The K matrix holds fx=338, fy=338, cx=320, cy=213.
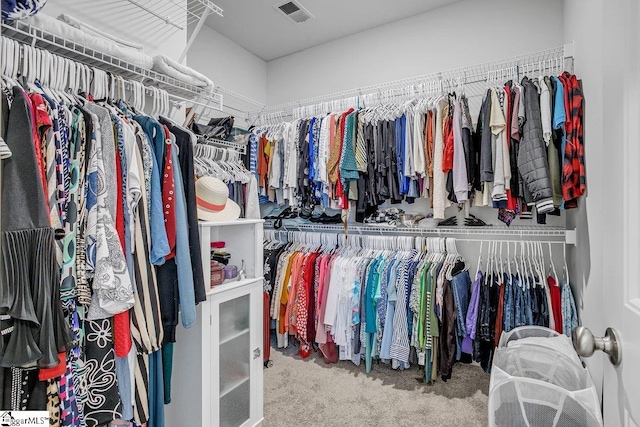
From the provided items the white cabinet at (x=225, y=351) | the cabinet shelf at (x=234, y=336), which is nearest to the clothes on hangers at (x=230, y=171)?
the white cabinet at (x=225, y=351)

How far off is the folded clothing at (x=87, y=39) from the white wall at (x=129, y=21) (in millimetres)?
306

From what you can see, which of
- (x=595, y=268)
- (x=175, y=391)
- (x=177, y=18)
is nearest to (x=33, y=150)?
(x=175, y=391)

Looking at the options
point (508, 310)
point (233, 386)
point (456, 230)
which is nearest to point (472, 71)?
point (456, 230)

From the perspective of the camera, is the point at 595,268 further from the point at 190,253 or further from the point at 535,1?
the point at 535,1

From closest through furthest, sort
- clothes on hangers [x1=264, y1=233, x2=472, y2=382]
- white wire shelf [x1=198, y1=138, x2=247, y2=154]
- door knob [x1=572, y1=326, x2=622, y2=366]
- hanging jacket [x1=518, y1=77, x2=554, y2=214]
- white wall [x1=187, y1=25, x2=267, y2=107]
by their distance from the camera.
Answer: door knob [x1=572, y1=326, x2=622, y2=366]
hanging jacket [x1=518, y1=77, x2=554, y2=214]
white wire shelf [x1=198, y1=138, x2=247, y2=154]
clothes on hangers [x1=264, y1=233, x2=472, y2=382]
white wall [x1=187, y1=25, x2=267, y2=107]

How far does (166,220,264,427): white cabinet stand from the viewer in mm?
1601

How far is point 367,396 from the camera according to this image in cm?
227

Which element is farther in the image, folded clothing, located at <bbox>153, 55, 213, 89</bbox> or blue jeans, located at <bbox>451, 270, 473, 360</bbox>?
blue jeans, located at <bbox>451, 270, 473, 360</bbox>

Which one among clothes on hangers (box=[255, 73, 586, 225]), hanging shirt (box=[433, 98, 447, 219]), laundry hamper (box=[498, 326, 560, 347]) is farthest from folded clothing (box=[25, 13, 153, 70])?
laundry hamper (box=[498, 326, 560, 347])

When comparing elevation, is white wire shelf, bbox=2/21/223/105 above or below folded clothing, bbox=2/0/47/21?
above

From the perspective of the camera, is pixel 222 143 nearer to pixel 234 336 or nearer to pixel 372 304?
pixel 234 336

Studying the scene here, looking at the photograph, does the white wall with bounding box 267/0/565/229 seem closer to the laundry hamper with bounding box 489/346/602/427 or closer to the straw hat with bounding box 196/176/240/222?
the laundry hamper with bounding box 489/346/602/427

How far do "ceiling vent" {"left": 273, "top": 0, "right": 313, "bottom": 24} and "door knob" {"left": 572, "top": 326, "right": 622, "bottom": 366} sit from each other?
120 inches

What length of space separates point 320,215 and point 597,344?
2.70m
